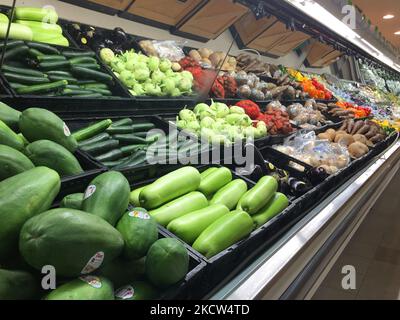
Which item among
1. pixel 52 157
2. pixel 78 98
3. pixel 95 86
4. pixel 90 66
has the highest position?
pixel 90 66

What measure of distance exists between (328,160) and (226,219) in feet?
5.26

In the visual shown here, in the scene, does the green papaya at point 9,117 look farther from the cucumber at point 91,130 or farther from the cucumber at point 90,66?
the cucumber at point 90,66

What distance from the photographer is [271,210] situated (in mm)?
1553

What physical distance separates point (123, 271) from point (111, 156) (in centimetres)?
72

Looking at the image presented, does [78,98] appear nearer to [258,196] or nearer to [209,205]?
[209,205]

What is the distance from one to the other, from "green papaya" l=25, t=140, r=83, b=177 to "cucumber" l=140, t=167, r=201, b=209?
0.96ft

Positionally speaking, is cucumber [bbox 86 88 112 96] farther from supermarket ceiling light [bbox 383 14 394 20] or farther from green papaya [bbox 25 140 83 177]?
supermarket ceiling light [bbox 383 14 394 20]

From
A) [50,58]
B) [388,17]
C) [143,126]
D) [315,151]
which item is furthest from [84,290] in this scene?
[388,17]

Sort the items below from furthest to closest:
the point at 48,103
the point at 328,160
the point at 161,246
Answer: the point at 328,160 → the point at 48,103 → the point at 161,246

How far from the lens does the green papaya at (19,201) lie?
76 centimetres

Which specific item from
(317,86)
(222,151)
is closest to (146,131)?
(222,151)

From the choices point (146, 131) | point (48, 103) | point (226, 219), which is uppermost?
point (48, 103)
